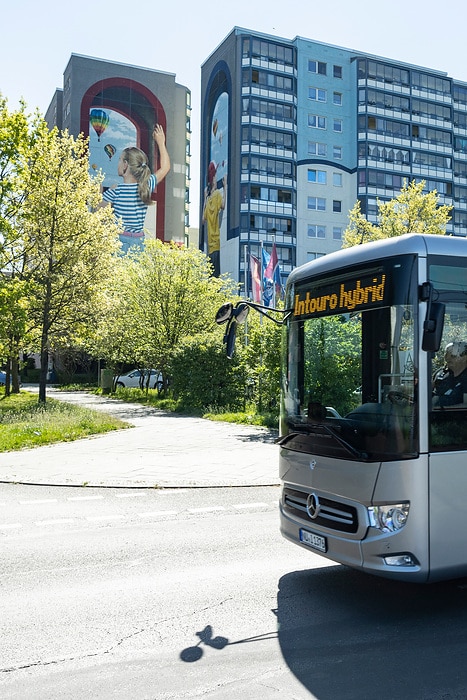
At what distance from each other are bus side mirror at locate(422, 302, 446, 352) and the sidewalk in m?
6.51

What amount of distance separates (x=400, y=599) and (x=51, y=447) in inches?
425

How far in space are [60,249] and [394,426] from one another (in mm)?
22508

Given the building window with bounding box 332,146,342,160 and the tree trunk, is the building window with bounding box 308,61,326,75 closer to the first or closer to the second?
the building window with bounding box 332,146,342,160

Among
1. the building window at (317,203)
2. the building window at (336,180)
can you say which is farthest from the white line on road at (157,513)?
the building window at (336,180)

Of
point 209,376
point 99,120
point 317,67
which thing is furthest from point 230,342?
point 99,120

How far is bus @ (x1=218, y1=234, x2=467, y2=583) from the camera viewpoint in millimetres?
4785

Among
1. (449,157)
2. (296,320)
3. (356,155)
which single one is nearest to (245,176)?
(356,155)

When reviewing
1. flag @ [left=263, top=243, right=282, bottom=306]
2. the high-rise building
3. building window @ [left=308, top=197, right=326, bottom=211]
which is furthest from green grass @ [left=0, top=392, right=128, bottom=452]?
building window @ [left=308, top=197, right=326, bottom=211]

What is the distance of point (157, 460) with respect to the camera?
1320 centimetres

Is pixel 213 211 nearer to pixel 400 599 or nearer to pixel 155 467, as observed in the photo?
pixel 155 467

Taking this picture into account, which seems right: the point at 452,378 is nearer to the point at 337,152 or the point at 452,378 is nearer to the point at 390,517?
the point at 390,517

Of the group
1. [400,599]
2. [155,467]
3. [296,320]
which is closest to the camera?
[400,599]

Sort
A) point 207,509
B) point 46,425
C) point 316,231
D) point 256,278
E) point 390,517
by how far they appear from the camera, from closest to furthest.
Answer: point 390,517 → point 207,509 → point 46,425 → point 256,278 → point 316,231

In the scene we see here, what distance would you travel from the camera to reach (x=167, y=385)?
31.8 m
